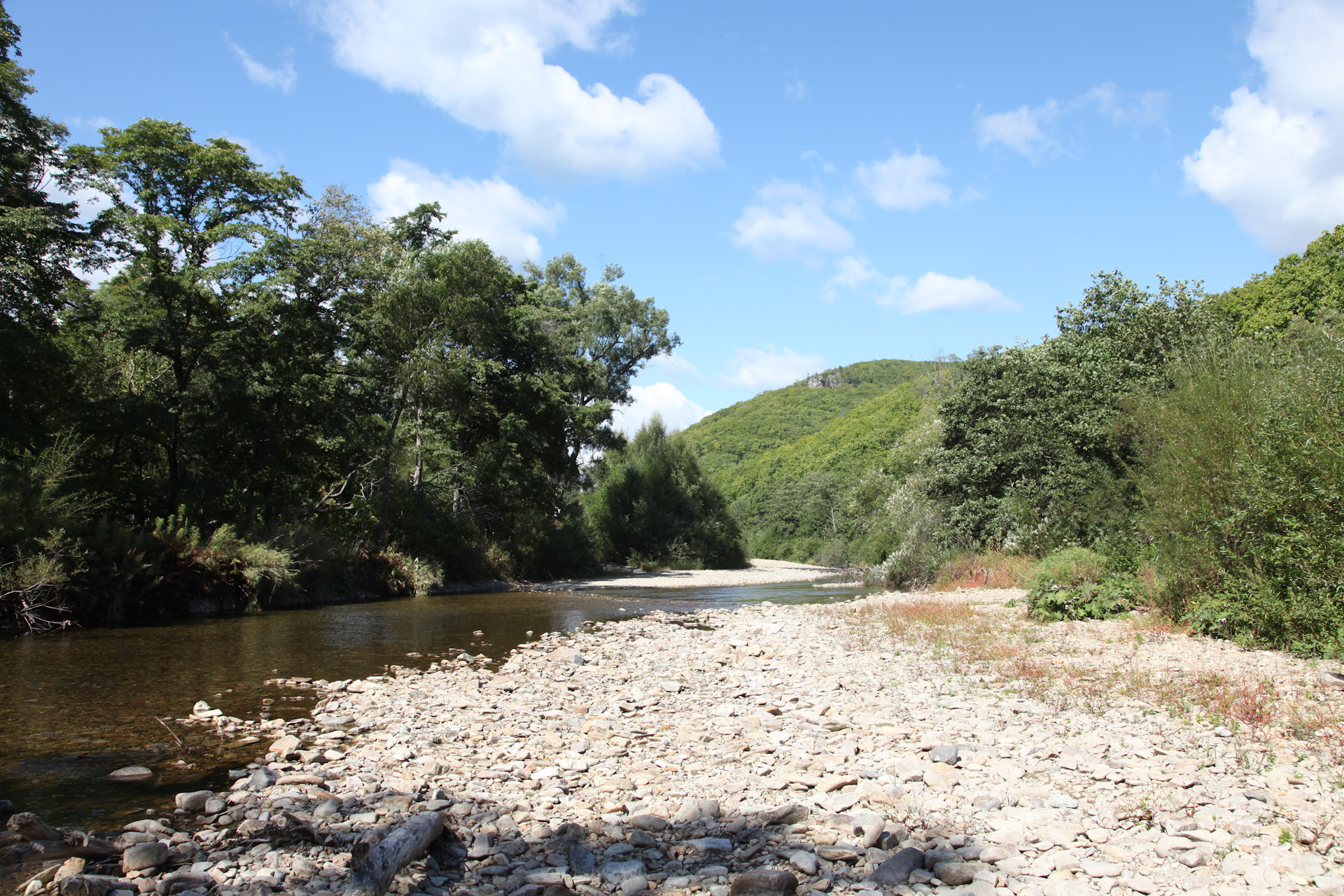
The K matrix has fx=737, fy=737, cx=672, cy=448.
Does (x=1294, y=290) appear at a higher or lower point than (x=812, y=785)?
higher

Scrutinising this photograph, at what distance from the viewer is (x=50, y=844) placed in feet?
16.6

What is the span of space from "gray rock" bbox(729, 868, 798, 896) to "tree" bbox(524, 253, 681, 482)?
36761 mm

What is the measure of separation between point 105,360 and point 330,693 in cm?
1896

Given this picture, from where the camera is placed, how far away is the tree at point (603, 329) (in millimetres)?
42406

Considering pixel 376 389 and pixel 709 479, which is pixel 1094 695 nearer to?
pixel 376 389

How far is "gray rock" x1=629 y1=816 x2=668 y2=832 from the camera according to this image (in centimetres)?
551

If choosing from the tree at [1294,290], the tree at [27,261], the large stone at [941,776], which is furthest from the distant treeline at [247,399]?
the tree at [1294,290]

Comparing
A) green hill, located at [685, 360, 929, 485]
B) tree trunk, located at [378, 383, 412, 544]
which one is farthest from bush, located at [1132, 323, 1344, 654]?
green hill, located at [685, 360, 929, 485]

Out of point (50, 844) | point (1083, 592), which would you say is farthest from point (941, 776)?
point (1083, 592)

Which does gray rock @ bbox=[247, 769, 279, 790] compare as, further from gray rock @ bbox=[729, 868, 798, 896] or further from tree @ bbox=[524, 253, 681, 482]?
tree @ bbox=[524, 253, 681, 482]

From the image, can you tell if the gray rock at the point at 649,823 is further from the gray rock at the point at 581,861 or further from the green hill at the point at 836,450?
the green hill at the point at 836,450

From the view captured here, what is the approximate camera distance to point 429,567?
29.0 meters

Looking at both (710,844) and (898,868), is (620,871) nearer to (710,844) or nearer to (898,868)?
(710,844)

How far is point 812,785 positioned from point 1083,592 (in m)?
10.5
